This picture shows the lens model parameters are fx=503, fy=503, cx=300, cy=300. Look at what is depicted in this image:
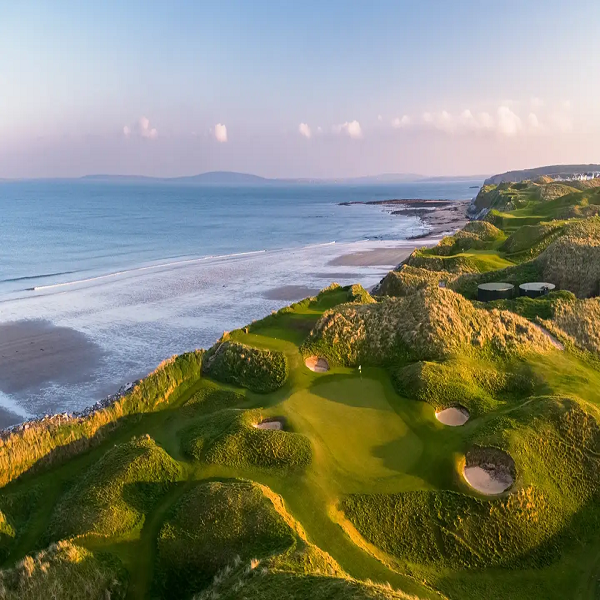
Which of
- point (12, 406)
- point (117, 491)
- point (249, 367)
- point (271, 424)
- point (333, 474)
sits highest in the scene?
point (249, 367)

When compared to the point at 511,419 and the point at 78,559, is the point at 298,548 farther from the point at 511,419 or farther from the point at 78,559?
the point at 511,419

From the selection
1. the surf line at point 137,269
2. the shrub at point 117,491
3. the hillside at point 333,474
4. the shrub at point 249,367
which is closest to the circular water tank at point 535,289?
the hillside at point 333,474

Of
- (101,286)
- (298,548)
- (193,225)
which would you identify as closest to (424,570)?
(298,548)

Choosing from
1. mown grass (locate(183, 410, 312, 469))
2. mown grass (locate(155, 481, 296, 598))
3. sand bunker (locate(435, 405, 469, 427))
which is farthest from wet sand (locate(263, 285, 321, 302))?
mown grass (locate(155, 481, 296, 598))

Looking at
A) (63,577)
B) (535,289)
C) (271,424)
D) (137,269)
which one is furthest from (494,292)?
(137,269)

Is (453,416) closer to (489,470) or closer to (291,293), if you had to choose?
(489,470)
